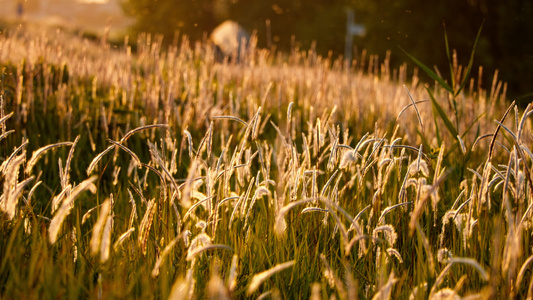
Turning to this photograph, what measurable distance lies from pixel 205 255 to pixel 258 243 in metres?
0.17

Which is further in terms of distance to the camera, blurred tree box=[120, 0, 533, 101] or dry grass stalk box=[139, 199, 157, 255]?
blurred tree box=[120, 0, 533, 101]

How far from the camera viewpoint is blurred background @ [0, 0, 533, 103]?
56.0ft

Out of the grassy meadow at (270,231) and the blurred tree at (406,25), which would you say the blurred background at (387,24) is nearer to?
the blurred tree at (406,25)

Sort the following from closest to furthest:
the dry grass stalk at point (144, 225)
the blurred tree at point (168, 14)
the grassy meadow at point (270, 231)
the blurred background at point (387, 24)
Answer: the grassy meadow at point (270, 231) < the dry grass stalk at point (144, 225) < the blurred background at point (387, 24) < the blurred tree at point (168, 14)

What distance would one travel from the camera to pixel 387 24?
19766 mm

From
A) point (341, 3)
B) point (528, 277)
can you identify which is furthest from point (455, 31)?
point (528, 277)

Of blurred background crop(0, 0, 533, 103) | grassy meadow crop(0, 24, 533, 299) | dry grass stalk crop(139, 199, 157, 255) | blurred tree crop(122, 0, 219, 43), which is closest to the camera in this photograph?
grassy meadow crop(0, 24, 533, 299)

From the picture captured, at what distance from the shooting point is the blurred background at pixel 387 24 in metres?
17.1

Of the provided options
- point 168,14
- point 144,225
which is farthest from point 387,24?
point 144,225

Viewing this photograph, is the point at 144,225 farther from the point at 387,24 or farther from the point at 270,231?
the point at 387,24

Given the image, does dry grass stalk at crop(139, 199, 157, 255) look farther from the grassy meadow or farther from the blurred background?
the blurred background

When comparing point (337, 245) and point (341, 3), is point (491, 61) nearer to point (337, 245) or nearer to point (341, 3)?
point (341, 3)

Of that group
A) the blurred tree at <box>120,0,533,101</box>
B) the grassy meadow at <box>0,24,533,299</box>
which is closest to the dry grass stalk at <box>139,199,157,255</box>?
the grassy meadow at <box>0,24,533,299</box>

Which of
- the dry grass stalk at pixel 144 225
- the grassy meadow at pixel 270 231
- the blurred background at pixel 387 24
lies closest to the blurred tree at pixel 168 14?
the blurred background at pixel 387 24
